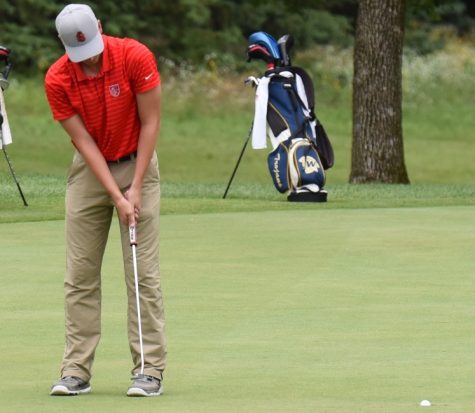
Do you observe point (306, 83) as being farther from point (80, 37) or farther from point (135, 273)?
point (80, 37)

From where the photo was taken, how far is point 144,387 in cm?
642

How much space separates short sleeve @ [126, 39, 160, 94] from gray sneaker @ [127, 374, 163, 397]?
117 cm

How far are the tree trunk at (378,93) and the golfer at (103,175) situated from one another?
14759mm

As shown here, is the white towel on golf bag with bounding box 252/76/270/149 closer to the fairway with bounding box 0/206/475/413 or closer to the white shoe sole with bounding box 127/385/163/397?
the fairway with bounding box 0/206/475/413

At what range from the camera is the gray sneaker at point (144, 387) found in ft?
21.0

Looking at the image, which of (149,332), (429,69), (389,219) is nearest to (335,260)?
(389,219)

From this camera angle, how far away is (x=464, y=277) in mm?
10211

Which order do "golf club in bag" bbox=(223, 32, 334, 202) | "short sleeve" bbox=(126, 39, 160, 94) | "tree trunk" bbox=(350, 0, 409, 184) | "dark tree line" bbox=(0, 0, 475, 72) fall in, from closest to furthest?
"short sleeve" bbox=(126, 39, 160, 94), "golf club in bag" bbox=(223, 32, 334, 202), "tree trunk" bbox=(350, 0, 409, 184), "dark tree line" bbox=(0, 0, 475, 72)

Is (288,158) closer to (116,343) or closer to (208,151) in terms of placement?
(116,343)

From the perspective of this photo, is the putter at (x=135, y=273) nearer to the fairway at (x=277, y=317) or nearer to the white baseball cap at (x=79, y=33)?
the fairway at (x=277, y=317)

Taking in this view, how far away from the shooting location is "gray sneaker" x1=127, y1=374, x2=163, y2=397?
639cm

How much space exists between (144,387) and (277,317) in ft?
7.43

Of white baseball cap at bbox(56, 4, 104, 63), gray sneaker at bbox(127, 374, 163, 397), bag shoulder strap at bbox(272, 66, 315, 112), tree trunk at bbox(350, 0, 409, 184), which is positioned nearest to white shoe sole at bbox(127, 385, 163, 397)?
gray sneaker at bbox(127, 374, 163, 397)

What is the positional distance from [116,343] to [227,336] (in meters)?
0.55
